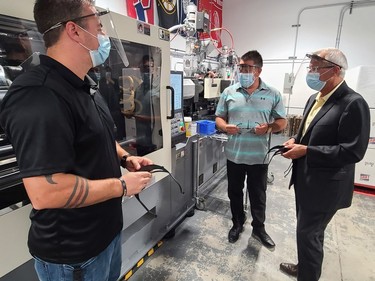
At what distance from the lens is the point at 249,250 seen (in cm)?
200

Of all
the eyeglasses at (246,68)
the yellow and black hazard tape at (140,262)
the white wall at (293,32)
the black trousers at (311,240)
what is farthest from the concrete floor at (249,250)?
the white wall at (293,32)

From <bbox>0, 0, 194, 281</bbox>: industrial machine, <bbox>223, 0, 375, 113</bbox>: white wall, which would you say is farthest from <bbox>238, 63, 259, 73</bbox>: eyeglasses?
<bbox>223, 0, 375, 113</bbox>: white wall

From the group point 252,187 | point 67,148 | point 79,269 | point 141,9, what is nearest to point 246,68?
point 252,187

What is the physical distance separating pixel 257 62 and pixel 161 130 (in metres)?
0.97

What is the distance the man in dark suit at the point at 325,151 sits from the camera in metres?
1.23

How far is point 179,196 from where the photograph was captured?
2.27 meters

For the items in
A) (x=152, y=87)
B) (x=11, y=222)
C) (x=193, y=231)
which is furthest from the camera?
(x=193, y=231)

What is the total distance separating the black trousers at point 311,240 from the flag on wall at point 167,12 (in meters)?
3.06

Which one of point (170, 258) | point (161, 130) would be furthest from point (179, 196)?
point (161, 130)

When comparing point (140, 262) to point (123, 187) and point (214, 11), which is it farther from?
point (214, 11)

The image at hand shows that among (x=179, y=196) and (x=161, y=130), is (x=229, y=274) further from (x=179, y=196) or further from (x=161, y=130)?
(x=161, y=130)

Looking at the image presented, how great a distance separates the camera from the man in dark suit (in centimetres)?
123

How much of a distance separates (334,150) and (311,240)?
0.58 m

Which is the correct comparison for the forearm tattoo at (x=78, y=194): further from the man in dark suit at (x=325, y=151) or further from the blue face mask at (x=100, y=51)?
the man in dark suit at (x=325, y=151)
